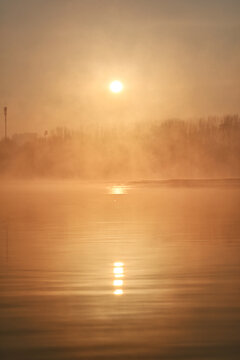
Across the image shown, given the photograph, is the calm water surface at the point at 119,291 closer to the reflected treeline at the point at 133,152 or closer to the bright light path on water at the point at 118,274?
the bright light path on water at the point at 118,274

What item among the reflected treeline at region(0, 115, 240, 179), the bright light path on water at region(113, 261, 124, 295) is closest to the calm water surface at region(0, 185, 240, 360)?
the bright light path on water at region(113, 261, 124, 295)

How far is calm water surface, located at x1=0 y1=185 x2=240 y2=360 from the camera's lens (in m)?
2.01

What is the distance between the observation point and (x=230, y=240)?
14.3 feet

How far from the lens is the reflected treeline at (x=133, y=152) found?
1480 centimetres

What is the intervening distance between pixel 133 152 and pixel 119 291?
13.0 metres

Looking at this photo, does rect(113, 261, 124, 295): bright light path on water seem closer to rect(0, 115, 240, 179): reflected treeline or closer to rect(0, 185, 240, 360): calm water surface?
rect(0, 185, 240, 360): calm water surface

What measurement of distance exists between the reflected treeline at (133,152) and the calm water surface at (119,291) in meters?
9.56

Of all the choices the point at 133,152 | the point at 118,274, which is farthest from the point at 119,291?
the point at 133,152

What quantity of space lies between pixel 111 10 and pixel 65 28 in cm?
98

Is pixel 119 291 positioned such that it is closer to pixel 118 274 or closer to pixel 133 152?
pixel 118 274

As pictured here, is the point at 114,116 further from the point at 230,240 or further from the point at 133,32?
the point at 230,240

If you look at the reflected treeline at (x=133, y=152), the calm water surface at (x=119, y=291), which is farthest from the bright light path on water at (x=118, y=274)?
the reflected treeline at (x=133, y=152)

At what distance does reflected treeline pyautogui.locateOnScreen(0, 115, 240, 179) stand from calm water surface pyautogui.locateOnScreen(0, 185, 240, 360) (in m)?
9.56

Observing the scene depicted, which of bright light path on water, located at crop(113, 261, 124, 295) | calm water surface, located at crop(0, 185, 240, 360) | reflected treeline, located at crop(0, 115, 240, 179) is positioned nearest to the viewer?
calm water surface, located at crop(0, 185, 240, 360)
